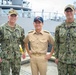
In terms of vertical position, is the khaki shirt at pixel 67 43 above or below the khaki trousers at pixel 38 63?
above

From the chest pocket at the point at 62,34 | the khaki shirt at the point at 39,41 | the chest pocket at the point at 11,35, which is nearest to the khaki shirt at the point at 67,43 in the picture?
the chest pocket at the point at 62,34

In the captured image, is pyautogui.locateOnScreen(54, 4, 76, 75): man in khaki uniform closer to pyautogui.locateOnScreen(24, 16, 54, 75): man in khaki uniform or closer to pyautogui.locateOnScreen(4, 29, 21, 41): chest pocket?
pyautogui.locateOnScreen(24, 16, 54, 75): man in khaki uniform

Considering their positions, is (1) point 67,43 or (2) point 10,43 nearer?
(1) point 67,43

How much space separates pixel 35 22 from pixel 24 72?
7.63ft

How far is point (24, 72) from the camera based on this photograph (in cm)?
554

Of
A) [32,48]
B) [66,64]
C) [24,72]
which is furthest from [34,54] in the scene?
[24,72]

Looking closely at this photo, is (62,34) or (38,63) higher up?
(62,34)

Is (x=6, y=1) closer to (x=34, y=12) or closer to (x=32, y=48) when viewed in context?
(x=34, y=12)

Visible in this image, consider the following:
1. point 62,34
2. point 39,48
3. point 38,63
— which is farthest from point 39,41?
point 62,34

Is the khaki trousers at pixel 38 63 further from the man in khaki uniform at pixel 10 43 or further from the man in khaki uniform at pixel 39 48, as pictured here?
the man in khaki uniform at pixel 10 43

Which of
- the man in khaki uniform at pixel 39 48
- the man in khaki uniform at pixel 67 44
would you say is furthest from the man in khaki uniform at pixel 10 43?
the man in khaki uniform at pixel 67 44

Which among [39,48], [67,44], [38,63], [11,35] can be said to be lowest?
[38,63]

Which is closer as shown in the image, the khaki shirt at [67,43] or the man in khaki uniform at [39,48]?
the khaki shirt at [67,43]

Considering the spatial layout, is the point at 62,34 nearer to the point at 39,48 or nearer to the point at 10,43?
the point at 39,48
